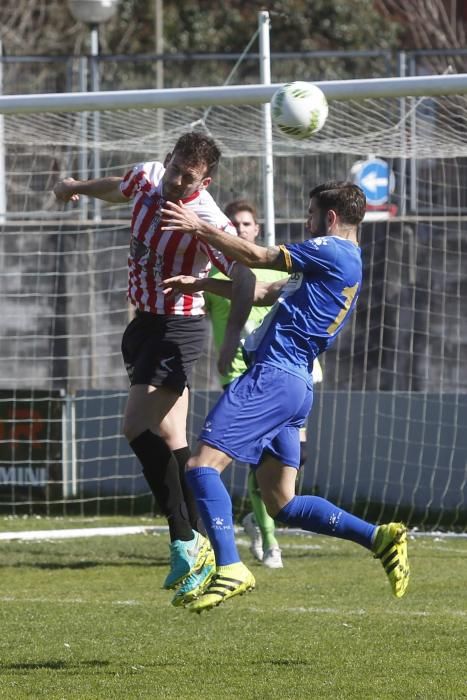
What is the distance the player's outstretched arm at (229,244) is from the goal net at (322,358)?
580 centimetres

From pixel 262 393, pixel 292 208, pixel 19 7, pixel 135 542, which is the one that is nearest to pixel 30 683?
pixel 262 393

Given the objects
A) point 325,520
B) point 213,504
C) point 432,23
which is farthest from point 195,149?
point 432,23

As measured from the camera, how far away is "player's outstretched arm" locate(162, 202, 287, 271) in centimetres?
615

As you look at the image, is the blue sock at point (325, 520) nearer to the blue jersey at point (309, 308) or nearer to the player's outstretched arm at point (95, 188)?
the blue jersey at point (309, 308)

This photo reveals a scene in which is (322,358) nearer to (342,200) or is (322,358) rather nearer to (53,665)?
(342,200)

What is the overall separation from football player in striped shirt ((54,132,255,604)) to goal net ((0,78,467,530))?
490cm

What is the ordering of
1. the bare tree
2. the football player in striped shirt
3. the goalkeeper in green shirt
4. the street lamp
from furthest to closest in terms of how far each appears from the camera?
the bare tree
the street lamp
the goalkeeper in green shirt
the football player in striped shirt

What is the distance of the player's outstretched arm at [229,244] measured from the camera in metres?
6.15

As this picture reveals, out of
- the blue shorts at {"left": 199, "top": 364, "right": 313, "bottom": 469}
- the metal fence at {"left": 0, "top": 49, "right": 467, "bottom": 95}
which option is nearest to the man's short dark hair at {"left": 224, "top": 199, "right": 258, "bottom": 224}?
the blue shorts at {"left": 199, "top": 364, "right": 313, "bottom": 469}

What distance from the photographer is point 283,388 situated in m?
6.33

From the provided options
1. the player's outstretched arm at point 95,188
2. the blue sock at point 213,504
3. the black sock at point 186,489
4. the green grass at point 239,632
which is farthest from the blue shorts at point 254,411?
the player's outstretched arm at point 95,188

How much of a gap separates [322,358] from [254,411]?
7.48 m

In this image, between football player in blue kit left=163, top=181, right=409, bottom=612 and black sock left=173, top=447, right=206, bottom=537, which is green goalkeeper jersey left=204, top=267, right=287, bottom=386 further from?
football player in blue kit left=163, top=181, right=409, bottom=612

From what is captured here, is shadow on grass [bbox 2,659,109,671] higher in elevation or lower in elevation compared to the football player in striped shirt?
lower
